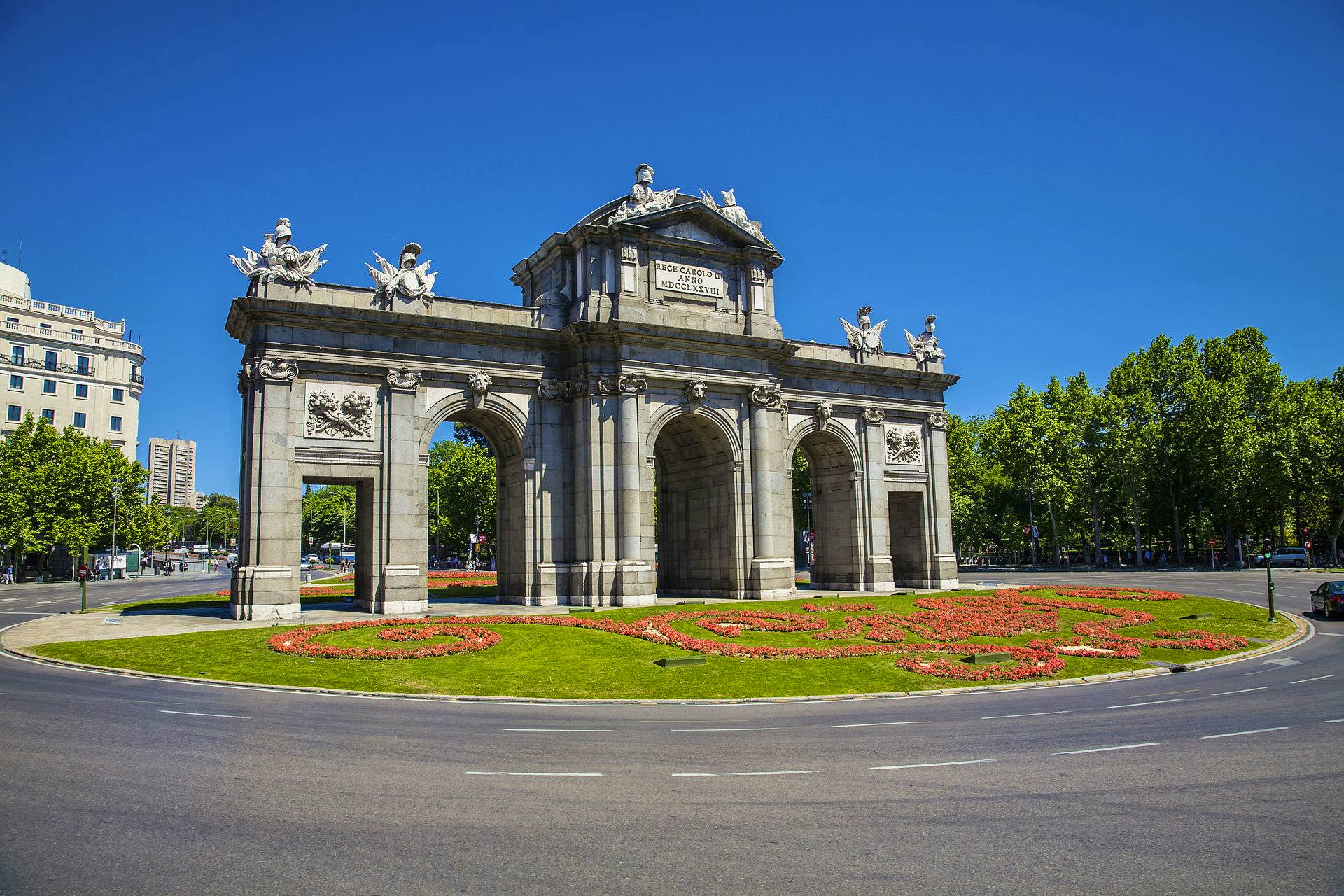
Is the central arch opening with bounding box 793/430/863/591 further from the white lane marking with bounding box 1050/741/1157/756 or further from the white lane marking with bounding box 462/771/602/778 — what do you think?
the white lane marking with bounding box 462/771/602/778

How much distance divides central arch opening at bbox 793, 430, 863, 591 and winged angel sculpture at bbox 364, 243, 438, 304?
22906mm

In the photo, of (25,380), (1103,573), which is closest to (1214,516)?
(1103,573)

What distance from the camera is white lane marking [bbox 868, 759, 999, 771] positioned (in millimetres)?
13531

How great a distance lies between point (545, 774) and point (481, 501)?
86432 millimetres

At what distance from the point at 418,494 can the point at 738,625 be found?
1521cm

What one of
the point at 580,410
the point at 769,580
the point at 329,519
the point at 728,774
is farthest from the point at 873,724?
the point at 329,519

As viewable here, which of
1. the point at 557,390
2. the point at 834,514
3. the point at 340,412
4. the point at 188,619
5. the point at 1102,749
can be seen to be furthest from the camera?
the point at 834,514

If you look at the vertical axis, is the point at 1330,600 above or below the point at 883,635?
above

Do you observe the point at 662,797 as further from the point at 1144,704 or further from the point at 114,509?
the point at 114,509

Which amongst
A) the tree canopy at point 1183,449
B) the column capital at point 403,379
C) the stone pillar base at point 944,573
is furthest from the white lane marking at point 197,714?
the tree canopy at point 1183,449

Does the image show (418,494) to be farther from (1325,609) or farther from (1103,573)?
(1103,573)

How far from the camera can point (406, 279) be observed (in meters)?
38.7

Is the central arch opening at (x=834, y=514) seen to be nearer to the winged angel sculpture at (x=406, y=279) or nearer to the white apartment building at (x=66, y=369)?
the winged angel sculpture at (x=406, y=279)

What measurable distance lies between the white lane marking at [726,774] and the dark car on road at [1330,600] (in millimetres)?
36868
